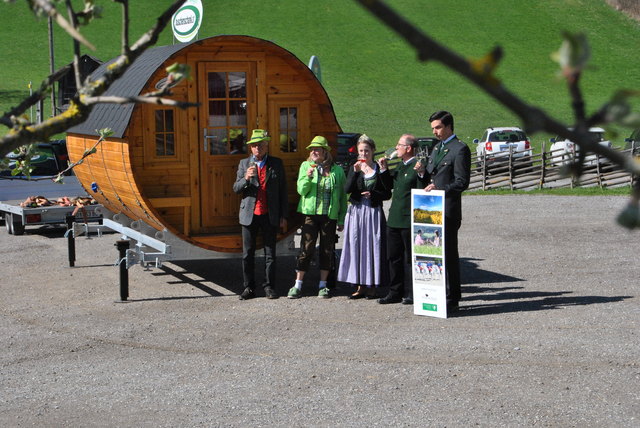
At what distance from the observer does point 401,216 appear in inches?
399

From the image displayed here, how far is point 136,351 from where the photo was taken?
28.1 ft

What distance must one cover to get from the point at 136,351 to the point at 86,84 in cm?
652

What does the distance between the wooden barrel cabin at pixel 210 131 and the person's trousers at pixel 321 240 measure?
0.87m

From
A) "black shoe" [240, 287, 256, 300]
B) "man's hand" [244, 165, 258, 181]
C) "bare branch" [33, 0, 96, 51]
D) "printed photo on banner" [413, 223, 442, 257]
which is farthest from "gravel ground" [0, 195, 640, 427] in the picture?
"bare branch" [33, 0, 96, 51]

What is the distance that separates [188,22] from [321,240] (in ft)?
15.2

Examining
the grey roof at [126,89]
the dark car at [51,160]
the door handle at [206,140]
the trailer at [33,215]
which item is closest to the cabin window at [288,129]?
the door handle at [206,140]

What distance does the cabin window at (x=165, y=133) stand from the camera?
36.9 feet

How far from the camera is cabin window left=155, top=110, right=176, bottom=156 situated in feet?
36.9

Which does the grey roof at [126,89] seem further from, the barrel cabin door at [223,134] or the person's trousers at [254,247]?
the person's trousers at [254,247]

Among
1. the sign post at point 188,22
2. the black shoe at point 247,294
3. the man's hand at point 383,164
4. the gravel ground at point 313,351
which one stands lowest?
the gravel ground at point 313,351

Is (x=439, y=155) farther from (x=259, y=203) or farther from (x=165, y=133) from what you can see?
(x=165, y=133)

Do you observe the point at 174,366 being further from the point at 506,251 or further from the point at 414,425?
the point at 506,251

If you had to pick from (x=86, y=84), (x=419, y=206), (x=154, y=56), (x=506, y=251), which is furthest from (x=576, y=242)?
(x=86, y=84)

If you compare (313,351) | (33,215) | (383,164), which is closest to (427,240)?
(383,164)
